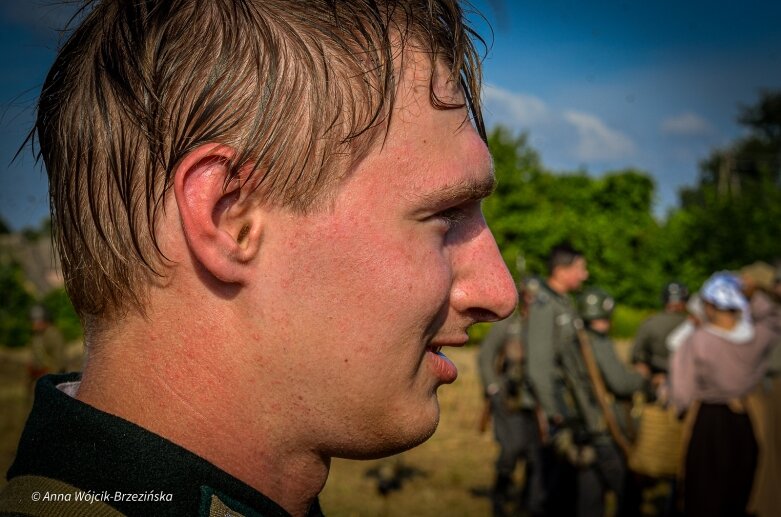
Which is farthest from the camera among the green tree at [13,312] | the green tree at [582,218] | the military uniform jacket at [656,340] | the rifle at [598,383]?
the green tree at [582,218]

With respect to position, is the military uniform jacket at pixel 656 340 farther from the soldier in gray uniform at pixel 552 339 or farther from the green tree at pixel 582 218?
the green tree at pixel 582 218

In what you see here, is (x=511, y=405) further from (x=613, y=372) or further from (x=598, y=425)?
(x=613, y=372)

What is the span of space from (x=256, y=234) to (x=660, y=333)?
878cm

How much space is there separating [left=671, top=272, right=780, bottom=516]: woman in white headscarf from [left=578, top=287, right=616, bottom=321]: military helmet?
0.82 metres

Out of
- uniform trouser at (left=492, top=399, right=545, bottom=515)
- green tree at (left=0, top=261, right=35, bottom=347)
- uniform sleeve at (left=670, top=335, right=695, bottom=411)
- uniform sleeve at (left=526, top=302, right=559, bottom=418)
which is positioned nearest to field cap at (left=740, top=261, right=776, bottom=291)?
uniform sleeve at (left=670, top=335, right=695, bottom=411)

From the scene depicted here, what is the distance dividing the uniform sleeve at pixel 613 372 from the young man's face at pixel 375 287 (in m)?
5.93

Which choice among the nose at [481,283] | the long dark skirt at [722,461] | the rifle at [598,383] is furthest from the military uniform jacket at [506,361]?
the nose at [481,283]

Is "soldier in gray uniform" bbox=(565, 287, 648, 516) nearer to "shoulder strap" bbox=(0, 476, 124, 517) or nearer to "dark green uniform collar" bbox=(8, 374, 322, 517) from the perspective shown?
"dark green uniform collar" bbox=(8, 374, 322, 517)

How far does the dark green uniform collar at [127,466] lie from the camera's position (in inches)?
42.7

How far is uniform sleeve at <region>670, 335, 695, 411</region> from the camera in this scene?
6840 millimetres

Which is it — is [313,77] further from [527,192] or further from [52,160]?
[527,192]

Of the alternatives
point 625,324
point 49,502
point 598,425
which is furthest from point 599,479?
point 625,324

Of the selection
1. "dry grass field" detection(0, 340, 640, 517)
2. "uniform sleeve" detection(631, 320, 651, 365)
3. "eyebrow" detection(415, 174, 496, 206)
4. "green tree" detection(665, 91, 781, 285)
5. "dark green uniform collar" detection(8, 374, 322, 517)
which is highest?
"green tree" detection(665, 91, 781, 285)

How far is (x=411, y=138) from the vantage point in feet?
4.09
